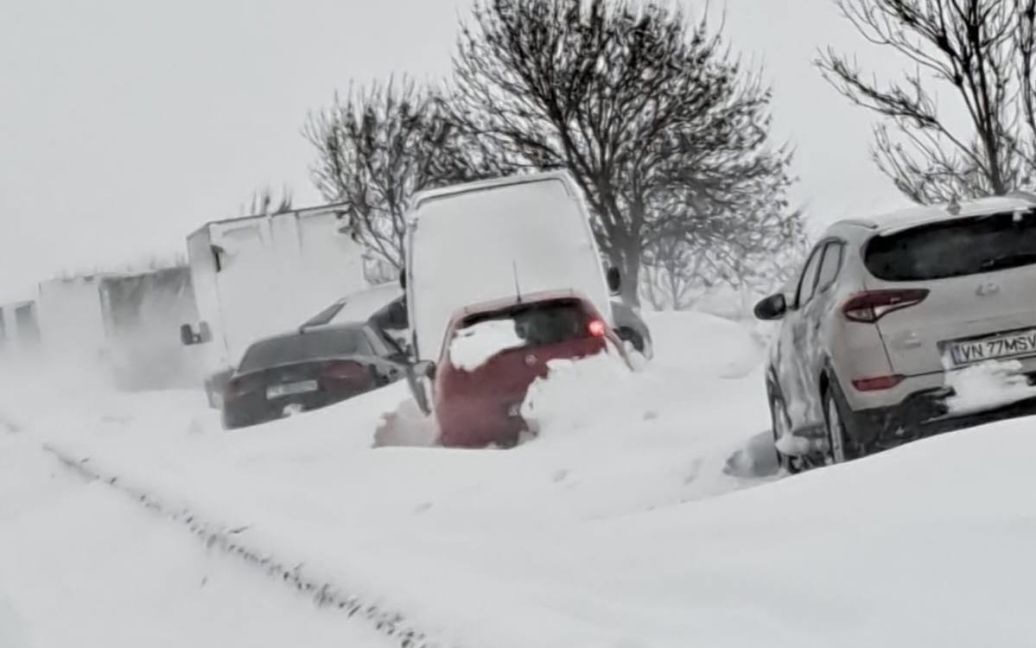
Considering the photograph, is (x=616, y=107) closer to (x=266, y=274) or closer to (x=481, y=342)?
(x=266, y=274)

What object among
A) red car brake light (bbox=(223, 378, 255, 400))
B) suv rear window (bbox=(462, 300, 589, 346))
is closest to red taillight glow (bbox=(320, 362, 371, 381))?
red car brake light (bbox=(223, 378, 255, 400))

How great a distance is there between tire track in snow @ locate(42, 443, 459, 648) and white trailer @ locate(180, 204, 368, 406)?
16560 mm

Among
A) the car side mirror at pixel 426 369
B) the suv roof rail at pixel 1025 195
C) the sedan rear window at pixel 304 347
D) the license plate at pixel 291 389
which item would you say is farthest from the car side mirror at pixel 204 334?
the suv roof rail at pixel 1025 195

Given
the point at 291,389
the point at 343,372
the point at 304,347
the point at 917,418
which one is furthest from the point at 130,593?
the point at 304,347

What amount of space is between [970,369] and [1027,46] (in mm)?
11685

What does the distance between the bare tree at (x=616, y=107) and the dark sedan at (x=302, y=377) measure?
15.4 metres

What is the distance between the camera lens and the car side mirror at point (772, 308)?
35.1ft

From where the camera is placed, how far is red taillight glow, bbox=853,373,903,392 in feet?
28.9

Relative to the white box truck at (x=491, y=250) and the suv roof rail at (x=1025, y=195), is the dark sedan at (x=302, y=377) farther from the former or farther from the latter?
the suv roof rail at (x=1025, y=195)

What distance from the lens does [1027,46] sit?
1941 centimetres

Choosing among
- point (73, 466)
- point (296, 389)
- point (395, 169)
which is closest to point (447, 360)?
point (73, 466)

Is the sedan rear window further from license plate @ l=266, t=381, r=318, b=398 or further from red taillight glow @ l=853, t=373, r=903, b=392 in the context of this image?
red taillight glow @ l=853, t=373, r=903, b=392

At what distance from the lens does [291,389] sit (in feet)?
61.1

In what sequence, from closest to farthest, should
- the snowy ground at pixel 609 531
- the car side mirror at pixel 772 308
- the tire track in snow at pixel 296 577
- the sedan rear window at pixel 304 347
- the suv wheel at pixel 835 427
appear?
the snowy ground at pixel 609 531, the tire track in snow at pixel 296 577, the suv wheel at pixel 835 427, the car side mirror at pixel 772 308, the sedan rear window at pixel 304 347
